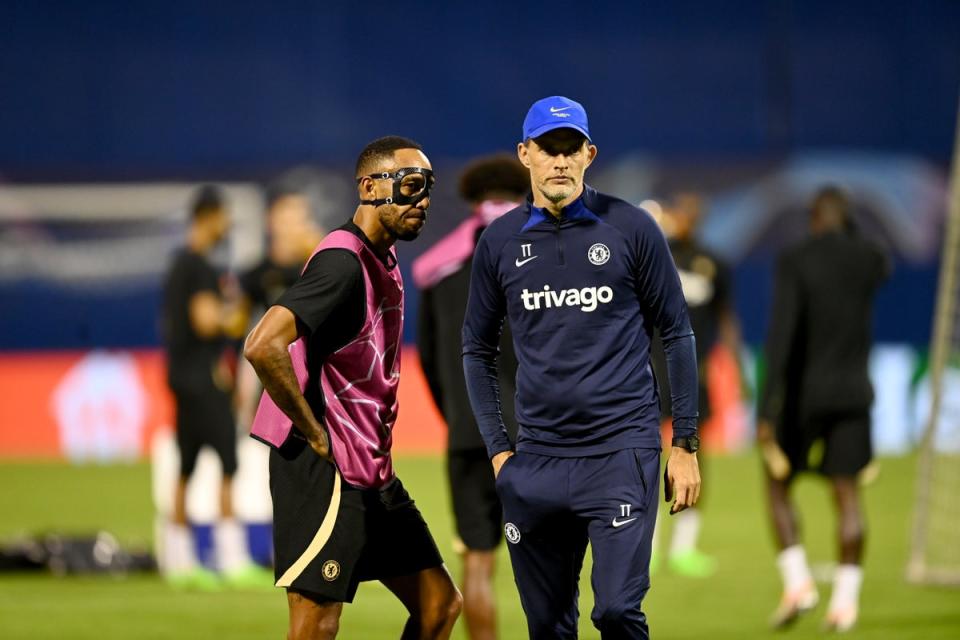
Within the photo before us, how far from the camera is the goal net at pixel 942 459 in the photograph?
10984 millimetres

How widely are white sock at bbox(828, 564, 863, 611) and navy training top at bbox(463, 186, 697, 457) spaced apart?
147 inches

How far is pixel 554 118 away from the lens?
576cm

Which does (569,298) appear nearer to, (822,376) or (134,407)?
(822,376)

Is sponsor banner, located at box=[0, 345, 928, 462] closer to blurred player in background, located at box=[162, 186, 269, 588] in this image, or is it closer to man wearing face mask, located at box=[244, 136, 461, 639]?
blurred player in background, located at box=[162, 186, 269, 588]

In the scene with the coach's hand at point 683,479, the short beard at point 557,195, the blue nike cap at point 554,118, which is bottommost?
the coach's hand at point 683,479

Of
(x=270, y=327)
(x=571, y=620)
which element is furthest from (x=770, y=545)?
(x=270, y=327)

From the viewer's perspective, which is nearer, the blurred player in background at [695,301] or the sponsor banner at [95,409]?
the blurred player in background at [695,301]

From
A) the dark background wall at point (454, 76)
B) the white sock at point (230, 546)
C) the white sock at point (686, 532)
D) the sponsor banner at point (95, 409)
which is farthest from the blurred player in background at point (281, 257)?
the dark background wall at point (454, 76)

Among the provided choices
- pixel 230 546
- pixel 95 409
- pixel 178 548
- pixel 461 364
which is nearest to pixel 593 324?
pixel 461 364

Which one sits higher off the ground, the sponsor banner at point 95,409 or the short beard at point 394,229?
the short beard at point 394,229

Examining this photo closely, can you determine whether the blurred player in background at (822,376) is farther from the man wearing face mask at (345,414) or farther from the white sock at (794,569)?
the man wearing face mask at (345,414)

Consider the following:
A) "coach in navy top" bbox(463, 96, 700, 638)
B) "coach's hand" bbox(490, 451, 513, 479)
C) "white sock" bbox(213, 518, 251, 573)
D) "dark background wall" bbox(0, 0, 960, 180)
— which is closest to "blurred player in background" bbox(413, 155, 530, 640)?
"coach's hand" bbox(490, 451, 513, 479)

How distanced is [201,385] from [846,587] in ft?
15.4

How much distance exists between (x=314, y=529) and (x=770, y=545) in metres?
7.70
